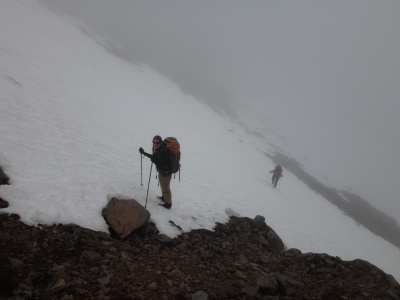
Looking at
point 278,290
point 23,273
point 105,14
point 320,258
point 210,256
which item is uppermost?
point 105,14

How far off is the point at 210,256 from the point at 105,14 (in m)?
121

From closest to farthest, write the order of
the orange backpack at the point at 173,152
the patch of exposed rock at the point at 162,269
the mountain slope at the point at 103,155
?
the patch of exposed rock at the point at 162,269
the mountain slope at the point at 103,155
the orange backpack at the point at 173,152

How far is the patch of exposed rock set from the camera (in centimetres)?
547

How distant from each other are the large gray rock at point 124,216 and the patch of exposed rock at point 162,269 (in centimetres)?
28

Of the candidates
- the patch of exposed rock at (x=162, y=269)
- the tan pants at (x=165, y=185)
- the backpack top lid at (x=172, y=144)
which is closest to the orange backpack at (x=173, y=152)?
the backpack top lid at (x=172, y=144)

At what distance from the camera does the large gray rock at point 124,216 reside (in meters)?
7.75

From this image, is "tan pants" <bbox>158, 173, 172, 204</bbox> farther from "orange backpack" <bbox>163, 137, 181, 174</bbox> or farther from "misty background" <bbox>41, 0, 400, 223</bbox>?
"misty background" <bbox>41, 0, 400, 223</bbox>

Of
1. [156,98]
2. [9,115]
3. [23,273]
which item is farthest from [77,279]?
[156,98]

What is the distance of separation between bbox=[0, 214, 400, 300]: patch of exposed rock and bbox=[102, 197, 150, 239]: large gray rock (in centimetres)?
28

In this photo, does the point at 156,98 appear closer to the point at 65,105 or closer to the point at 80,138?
the point at 65,105

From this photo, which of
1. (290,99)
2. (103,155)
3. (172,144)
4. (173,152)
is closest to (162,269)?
(173,152)

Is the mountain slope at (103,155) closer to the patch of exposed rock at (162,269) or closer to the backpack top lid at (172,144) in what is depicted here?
the patch of exposed rock at (162,269)

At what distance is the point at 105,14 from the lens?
109125 millimetres

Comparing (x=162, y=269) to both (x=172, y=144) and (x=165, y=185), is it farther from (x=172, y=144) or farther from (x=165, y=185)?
(x=172, y=144)
